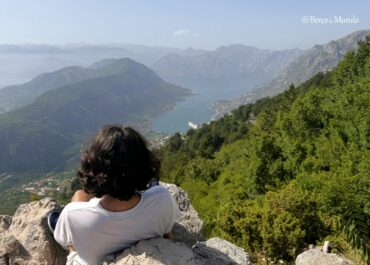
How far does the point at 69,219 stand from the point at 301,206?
843 cm

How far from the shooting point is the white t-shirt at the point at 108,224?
3.38 metres

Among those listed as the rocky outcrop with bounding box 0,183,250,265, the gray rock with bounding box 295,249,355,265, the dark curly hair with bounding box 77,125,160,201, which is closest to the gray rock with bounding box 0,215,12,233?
the rocky outcrop with bounding box 0,183,250,265

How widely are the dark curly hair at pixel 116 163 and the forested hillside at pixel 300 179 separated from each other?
1.69 feet

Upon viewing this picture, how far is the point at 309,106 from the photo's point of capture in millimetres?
34625

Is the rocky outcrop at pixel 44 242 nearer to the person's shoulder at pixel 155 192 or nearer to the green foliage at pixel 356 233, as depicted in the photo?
the person's shoulder at pixel 155 192

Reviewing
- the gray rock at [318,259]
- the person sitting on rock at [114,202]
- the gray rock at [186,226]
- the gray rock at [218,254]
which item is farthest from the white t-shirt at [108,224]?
the gray rock at [318,259]

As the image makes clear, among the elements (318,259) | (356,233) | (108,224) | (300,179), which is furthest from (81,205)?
(300,179)

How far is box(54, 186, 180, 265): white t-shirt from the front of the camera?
3383 millimetres

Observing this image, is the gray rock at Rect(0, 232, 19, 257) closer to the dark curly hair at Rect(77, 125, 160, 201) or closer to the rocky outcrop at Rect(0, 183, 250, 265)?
the rocky outcrop at Rect(0, 183, 250, 265)

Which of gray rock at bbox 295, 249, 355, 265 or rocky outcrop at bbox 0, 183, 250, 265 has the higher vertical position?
rocky outcrop at bbox 0, 183, 250, 265

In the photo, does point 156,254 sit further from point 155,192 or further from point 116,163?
point 116,163

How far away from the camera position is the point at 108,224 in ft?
11.2

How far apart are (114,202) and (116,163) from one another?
406 millimetres

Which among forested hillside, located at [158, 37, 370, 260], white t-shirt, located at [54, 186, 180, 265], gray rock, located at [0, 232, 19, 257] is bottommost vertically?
forested hillside, located at [158, 37, 370, 260]
